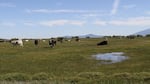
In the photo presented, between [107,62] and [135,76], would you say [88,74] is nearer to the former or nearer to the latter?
[135,76]

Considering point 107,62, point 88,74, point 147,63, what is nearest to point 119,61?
point 107,62

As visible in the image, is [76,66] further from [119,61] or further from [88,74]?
[88,74]

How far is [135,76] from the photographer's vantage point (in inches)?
1029

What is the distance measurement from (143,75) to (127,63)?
12.2 m

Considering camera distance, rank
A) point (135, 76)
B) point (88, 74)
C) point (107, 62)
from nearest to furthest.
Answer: point (135, 76), point (88, 74), point (107, 62)

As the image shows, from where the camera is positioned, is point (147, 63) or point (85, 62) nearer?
point (147, 63)

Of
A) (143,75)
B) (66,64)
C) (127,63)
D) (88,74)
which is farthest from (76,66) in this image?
Result: (143,75)

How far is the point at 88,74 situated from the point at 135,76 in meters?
3.59

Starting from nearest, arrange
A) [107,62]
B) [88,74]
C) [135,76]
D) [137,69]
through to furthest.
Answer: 1. [135,76]
2. [88,74]
3. [137,69]
4. [107,62]

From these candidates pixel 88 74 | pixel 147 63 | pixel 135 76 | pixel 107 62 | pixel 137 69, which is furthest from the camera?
pixel 107 62

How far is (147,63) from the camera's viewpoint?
36.9 m

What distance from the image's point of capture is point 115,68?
34.8m

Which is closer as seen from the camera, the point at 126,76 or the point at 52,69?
the point at 126,76

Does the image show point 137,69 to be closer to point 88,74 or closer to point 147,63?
point 147,63
